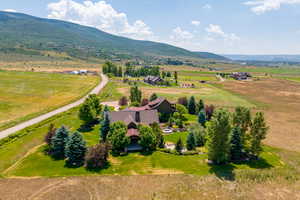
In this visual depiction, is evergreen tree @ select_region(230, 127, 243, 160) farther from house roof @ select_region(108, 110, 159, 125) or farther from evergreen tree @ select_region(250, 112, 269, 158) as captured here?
house roof @ select_region(108, 110, 159, 125)

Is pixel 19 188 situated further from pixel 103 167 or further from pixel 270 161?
pixel 270 161

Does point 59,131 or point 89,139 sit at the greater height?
point 59,131

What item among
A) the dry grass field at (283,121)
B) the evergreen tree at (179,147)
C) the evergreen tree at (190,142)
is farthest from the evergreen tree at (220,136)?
the dry grass field at (283,121)


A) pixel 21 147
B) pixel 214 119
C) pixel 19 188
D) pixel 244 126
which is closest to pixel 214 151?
pixel 214 119

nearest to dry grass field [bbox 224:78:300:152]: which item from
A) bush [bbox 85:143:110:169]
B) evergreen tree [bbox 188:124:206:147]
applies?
evergreen tree [bbox 188:124:206:147]

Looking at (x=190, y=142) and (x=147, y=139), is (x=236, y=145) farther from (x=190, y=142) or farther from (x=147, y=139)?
(x=147, y=139)
